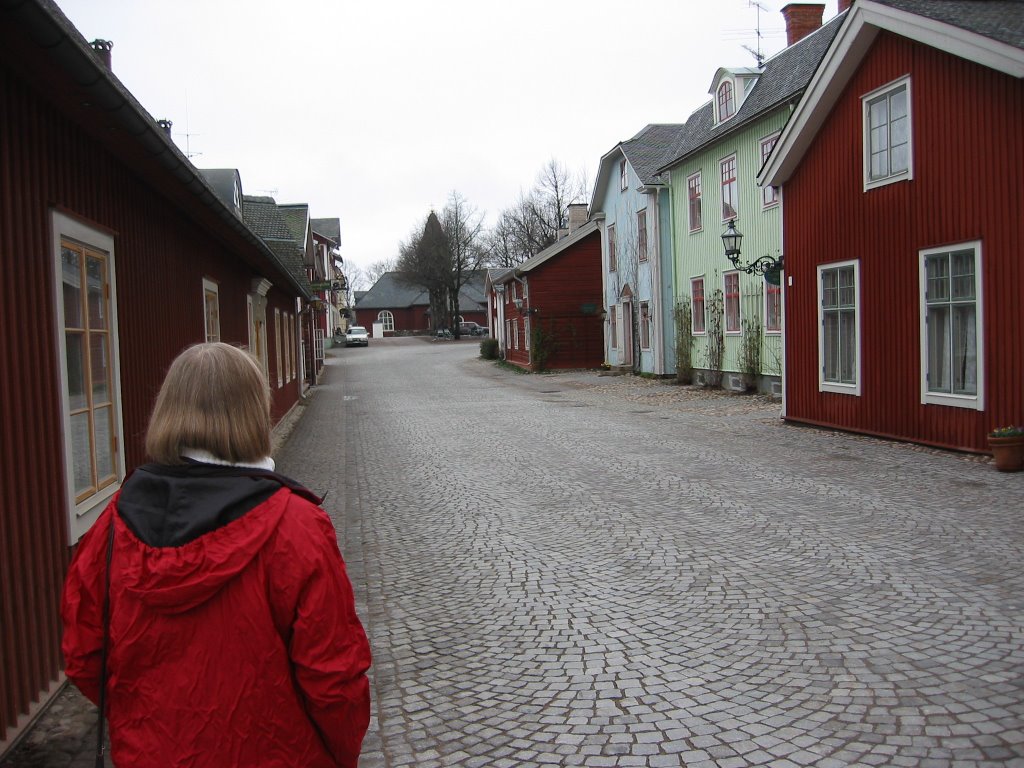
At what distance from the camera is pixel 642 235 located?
2898cm

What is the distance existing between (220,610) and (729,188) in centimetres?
2222

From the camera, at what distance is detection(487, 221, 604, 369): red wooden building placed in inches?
1415

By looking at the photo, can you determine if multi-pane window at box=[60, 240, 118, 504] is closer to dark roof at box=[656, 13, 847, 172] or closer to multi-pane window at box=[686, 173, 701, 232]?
dark roof at box=[656, 13, 847, 172]

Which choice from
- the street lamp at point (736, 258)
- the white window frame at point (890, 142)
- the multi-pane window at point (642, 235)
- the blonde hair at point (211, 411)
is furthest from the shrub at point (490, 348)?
the blonde hair at point (211, 411)

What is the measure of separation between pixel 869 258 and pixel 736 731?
33.7ft

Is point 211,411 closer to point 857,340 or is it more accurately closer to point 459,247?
point 857,340

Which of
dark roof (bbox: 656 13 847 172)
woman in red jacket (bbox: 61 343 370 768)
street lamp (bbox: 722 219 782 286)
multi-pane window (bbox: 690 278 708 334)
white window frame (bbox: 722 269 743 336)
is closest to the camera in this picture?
woman in red jacket (bbox: 61 343 370 768)

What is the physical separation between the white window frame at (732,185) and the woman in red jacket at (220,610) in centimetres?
2107

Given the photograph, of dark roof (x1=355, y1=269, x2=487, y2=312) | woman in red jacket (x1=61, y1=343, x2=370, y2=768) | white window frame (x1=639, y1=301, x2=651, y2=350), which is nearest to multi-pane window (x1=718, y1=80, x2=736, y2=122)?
white window frame (x1=639, y1=301, x2=651, y2=350)

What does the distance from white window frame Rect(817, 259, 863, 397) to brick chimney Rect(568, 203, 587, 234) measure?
95.4 feet

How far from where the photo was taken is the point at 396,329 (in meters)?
86.1

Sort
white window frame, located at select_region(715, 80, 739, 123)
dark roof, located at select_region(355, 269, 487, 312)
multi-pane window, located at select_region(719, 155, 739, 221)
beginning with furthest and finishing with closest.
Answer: dark roof, located at select_region(355, 269, 487, 312) → white window frame, located at select_region(715, 80, 739, 123) → multi-pane window, located at select_region(719, 155, 739, 221)

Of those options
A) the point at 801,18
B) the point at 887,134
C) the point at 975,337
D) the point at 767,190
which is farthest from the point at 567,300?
the point at 975,337

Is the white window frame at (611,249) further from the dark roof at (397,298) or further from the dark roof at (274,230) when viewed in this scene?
the dark roof at (397,298)
